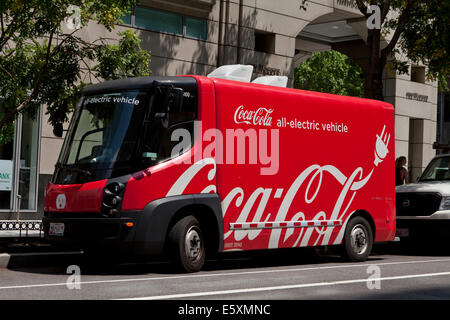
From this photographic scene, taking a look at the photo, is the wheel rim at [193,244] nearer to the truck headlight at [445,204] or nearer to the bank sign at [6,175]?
the truck headlight at [445,204]

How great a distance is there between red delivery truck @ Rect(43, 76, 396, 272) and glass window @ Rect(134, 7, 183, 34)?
10716mm

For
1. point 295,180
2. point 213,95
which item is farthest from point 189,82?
point 295,180

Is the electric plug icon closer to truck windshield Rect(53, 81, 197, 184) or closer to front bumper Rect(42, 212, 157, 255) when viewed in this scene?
truck windshield Rect(53, 81, 197, 184)

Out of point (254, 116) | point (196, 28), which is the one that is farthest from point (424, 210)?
point (196, 28)

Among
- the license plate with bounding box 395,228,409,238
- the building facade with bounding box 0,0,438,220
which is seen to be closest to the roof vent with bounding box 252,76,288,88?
the license plate with bounding box 395,228,409,238

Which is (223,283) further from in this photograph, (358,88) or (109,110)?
(358,88)

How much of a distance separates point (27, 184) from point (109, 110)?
33.8ft

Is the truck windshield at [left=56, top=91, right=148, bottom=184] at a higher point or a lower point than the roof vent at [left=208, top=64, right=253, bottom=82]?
lower

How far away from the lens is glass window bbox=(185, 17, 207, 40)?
77.1 ft

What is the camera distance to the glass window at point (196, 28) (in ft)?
77.1

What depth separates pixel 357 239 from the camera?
523 inches

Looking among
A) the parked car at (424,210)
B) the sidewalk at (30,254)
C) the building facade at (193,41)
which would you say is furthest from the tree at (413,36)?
the sidewalk at (30,254)

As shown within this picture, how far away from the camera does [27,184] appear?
20.5m

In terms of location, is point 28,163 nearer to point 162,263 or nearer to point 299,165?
point 162,263
